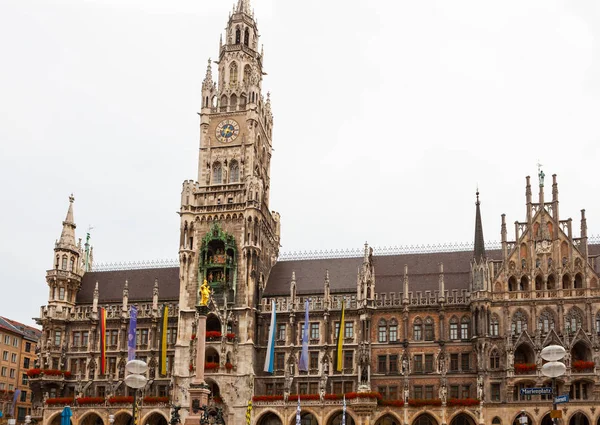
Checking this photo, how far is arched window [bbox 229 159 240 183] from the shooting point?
285 feet

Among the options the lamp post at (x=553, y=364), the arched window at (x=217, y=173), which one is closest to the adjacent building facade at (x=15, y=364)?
the arched window at (x=217, y=173)

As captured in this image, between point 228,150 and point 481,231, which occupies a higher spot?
point 228,150

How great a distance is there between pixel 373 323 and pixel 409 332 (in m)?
3.85

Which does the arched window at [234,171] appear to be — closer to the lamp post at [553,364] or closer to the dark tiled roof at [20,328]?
the dark tiled roof at [20,328]

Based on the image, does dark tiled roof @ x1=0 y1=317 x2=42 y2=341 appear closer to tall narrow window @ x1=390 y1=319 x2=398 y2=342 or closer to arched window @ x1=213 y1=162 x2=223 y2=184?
arched window @ x1=213 y1=162 x2=223 y2=184

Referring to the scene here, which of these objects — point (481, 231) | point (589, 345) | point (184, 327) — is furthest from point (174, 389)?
point (589, 345)

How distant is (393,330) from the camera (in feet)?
259

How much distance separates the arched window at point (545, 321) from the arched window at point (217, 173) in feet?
122

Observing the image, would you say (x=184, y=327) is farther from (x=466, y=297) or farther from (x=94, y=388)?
(x=466, y=297)

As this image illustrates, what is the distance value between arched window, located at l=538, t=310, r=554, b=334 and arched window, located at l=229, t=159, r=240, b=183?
3553cm

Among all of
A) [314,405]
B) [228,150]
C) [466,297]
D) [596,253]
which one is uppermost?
[228,150]

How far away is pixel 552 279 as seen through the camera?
75750 mm

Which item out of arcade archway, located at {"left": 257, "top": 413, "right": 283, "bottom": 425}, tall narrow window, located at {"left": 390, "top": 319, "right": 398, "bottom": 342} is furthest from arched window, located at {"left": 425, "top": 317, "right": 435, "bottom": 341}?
arcade archway, located at {"left": 257, "top": 413, "right": 283, "bottom": 425}

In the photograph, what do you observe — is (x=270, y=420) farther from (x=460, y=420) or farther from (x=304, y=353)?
(x=460, y=420)
